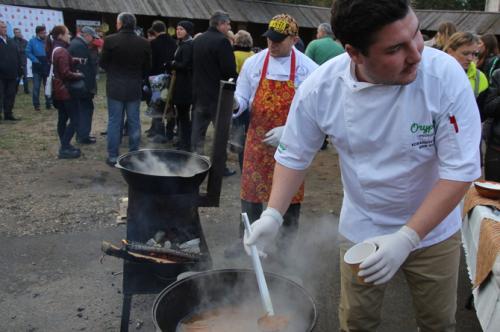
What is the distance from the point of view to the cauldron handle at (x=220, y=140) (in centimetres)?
300

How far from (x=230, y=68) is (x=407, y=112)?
4.47 meters

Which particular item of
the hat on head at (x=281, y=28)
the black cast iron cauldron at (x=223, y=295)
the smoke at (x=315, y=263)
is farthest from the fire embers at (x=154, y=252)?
the hat on head at (x=281, y=28)

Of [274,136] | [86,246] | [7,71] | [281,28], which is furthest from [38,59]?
[274,136]

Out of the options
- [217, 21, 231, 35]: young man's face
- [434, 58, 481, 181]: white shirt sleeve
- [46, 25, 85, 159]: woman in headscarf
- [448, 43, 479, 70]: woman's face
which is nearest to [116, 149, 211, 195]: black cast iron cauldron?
[434, 58, 481, 181]: white shirt sleeve

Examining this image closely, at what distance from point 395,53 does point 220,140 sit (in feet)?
5.76

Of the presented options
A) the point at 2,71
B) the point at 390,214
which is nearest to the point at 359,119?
the point at 390,214

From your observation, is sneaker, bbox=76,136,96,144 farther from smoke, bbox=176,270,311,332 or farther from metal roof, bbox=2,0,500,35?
metal roof, bbox=2,0,500,35

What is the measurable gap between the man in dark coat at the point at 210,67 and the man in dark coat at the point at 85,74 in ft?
6.29

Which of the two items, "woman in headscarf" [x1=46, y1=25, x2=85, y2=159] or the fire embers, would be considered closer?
the fire embers

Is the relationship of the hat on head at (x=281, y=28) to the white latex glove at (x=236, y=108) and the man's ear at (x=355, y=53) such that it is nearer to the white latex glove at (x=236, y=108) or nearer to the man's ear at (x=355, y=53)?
the white latex glove at (x=236, y=108)

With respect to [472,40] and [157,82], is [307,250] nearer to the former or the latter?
[472,40]

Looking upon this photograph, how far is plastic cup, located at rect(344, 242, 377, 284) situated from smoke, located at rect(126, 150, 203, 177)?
73.7 inches

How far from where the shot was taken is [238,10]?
835 inches

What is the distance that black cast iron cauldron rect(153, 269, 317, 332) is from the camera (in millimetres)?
2039
